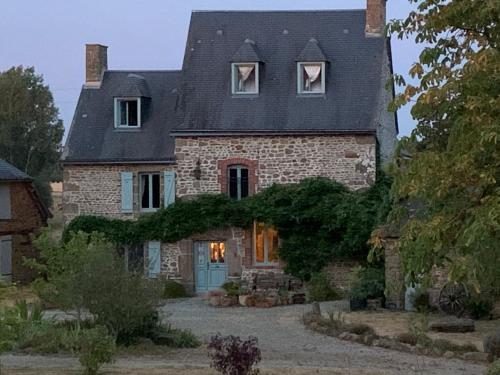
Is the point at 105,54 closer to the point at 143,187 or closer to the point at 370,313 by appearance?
the point at 143,187

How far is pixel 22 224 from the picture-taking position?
114 feet

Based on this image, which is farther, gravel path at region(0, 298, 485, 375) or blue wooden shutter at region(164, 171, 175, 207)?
blue wooden shutter at region(164, 171, 175, 207)

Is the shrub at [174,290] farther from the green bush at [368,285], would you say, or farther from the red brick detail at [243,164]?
the green bush at [368,285]

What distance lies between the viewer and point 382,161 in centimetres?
2942

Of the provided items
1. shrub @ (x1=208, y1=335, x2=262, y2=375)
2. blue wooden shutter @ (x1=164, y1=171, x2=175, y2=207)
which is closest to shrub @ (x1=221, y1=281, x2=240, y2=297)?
blue wooden shutter @ (x1=164, y1=171, x2=175, y2=207)

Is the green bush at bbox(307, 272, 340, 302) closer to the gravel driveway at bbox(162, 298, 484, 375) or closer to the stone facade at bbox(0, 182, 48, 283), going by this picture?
the gravel driveway at bbox(162, 298, 484, 375)

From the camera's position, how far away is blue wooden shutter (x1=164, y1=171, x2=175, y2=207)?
1201 inches

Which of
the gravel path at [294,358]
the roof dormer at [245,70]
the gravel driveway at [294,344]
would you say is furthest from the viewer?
the roof dormer at [245,70]

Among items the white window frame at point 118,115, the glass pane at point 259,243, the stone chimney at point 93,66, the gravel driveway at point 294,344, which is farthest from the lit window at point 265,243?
the stone chimney at point 93,66

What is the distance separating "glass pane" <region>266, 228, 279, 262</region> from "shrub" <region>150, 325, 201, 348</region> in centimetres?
1153

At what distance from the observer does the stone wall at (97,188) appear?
30.9 m

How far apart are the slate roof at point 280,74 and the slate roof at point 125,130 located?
1.57 m

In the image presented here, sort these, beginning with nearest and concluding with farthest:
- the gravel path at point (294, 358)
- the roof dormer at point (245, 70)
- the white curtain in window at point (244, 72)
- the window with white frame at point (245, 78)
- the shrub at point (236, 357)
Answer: the shrub at point (236, 357) < the gravel path at point (294, 358) < the roof dormer at point (245, 70) < the window with white frame at point (245, 78) < the white curtain in window at point (244, 72)

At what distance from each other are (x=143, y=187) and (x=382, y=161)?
24.6ft
